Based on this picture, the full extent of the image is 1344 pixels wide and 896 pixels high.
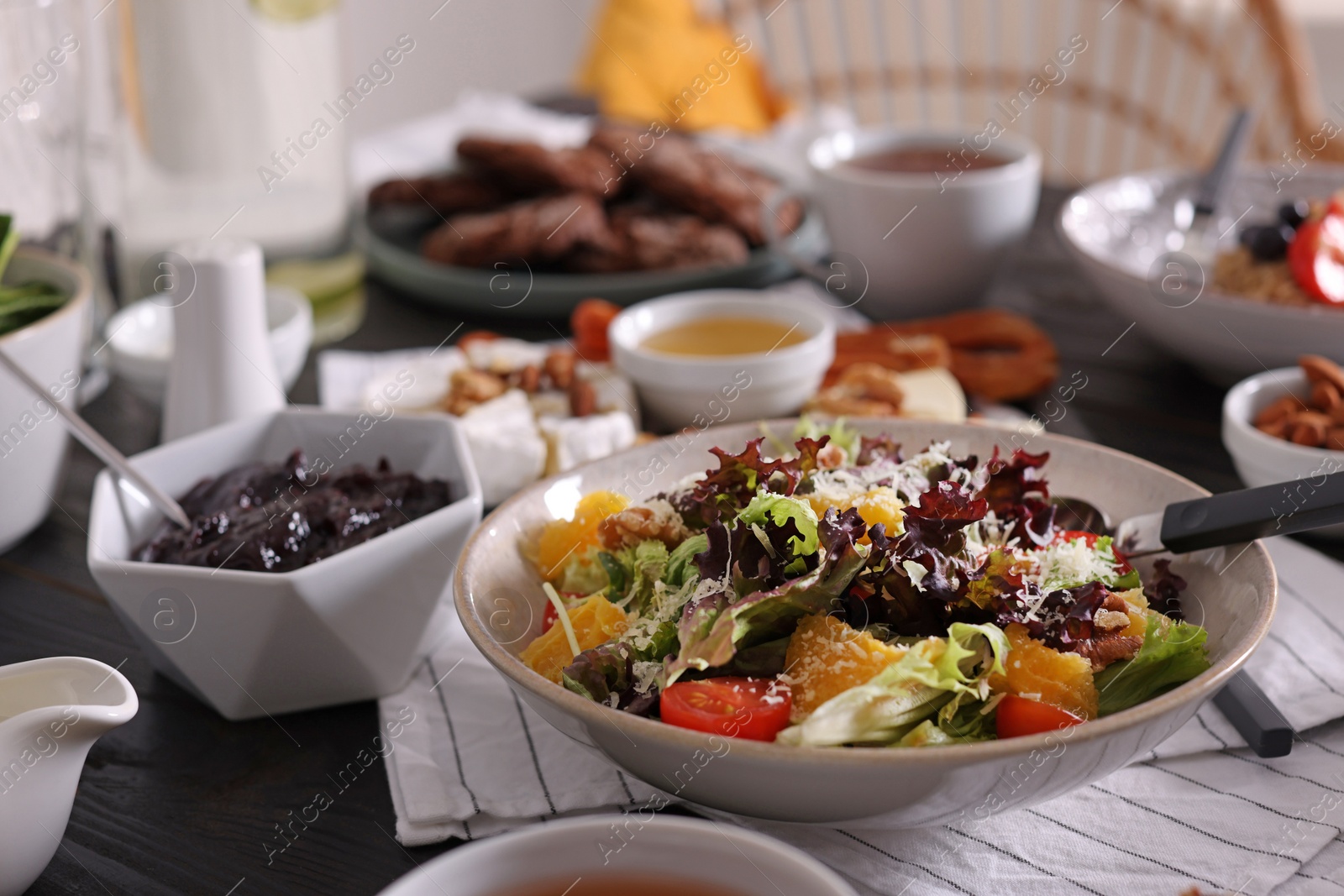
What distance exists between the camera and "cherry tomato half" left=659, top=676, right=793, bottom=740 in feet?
2.95

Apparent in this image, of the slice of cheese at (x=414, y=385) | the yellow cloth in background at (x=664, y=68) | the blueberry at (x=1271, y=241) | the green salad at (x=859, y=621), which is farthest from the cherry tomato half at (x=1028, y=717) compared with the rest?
the yellow cloth in background at (x=664, y=68)

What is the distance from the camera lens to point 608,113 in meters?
3.80

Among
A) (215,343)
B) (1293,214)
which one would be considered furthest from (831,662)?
(1293,214)

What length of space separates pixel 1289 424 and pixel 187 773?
1395mm

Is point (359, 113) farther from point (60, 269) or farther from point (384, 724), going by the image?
point (384, 724)

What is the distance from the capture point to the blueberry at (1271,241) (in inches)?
75.2

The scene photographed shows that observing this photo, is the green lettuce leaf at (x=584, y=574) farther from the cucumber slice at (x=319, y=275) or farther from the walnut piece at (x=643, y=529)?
the cucumber slice at (x=319, y=275)

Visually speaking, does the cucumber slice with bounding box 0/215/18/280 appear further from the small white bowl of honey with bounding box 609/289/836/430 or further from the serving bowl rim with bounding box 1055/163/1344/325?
the serving bowl rim with bounding box 1055/163/1344/325

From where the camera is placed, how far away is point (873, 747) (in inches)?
35.9

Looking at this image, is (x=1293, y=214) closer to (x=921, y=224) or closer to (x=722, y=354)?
(x=921, y=224)

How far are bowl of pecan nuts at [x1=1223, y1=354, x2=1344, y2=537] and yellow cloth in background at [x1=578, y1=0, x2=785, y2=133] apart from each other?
2.65 metres

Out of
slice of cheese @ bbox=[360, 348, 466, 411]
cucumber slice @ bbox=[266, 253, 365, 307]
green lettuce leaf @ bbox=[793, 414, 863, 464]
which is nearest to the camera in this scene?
green lettuce leaf @ bbox=[793, 414, 863, 464]

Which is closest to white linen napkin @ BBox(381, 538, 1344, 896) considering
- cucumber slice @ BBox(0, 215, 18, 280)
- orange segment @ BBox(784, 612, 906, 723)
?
orange segment @ BBox(784, 612, 906, 723)

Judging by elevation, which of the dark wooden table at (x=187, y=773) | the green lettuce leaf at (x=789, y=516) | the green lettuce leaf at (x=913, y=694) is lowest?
the dark wooden table at (x=187, y=773)
